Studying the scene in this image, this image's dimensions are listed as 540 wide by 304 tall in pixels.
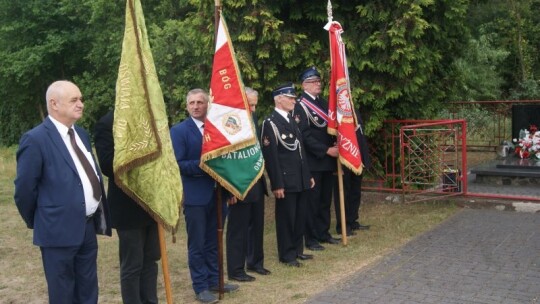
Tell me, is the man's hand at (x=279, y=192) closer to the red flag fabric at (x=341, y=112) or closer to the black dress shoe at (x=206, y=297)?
the red flag fabric at (x=341, y=112)

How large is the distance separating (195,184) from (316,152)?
2.20m

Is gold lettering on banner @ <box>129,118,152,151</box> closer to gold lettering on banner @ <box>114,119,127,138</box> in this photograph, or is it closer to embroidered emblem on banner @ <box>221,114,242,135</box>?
gold lettering on banner @ <box>114,119,127,138</box>

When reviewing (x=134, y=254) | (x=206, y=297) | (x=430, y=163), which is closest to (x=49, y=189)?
(x=134, y=254)

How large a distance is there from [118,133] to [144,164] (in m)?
0.29

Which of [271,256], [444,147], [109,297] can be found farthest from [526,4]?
[109,297]

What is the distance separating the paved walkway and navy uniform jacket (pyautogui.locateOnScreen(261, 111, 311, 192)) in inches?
46.6

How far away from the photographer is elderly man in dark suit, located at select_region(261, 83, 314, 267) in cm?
635

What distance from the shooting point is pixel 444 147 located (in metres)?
9.89

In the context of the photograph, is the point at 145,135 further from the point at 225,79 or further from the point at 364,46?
the point at 364,46

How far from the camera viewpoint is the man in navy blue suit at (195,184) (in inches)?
215

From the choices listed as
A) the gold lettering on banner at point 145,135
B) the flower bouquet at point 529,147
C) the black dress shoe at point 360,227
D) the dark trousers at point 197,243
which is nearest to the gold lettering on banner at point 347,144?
the black dress shoe at point 360,227

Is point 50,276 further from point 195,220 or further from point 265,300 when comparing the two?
point 265,300

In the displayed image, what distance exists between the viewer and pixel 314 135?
24.7 feet

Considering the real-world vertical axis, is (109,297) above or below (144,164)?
below
